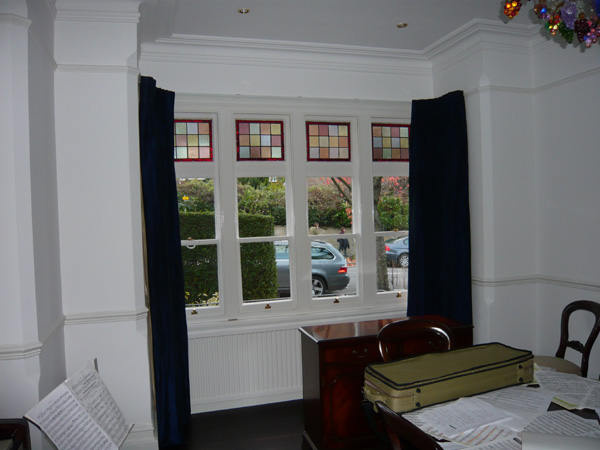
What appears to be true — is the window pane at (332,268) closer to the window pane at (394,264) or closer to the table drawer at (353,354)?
the window pane at (394,264)

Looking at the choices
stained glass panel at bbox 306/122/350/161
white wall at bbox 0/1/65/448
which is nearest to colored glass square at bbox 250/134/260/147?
stained glass panel at bbox 306/122/350/161

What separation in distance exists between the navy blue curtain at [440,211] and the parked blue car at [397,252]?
270mm

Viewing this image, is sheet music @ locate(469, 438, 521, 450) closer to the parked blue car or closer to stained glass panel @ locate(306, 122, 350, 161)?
the parked blue car

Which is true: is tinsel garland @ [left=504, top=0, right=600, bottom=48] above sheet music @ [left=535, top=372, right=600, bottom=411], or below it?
above

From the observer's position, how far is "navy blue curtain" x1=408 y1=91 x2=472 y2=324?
382 cm

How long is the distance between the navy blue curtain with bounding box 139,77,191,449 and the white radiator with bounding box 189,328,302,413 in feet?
0.97

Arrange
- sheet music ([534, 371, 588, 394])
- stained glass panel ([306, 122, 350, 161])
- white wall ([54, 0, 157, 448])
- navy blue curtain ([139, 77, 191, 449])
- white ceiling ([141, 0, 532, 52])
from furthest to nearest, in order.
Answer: stained glass panel ([306, 122, 350, 161]) → navy blue curtain ([139, 77, 191, 449]) → white ceiling ([141, 0, 532, 52]) → white wall ([54, 0, 157, 448]) → sheet music ([534, 371, 588, 394])

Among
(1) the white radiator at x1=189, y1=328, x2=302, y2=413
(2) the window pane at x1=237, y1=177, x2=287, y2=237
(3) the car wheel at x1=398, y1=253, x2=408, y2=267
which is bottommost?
(1) the white radiator at x1=189, y1=328, x2=302, y2=413

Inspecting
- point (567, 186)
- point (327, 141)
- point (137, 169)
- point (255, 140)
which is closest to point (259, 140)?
point (255, 140)

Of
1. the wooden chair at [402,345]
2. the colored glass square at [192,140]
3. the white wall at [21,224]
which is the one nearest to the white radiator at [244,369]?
the wooden chair at [402,345]

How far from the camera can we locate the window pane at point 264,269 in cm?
397

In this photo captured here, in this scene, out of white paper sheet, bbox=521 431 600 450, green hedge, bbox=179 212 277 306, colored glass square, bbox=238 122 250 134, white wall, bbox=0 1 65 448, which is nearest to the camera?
white paper sheet, bbox=521 431 600 450

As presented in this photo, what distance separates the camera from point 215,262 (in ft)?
12.8

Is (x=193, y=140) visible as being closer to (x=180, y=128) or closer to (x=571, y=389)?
(x=180, y=128)
